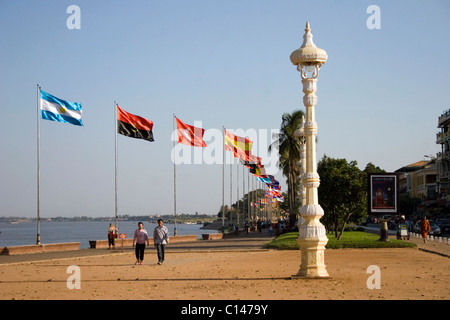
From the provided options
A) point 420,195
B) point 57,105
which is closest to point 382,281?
point 57,105

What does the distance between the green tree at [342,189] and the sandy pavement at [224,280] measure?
501 inches

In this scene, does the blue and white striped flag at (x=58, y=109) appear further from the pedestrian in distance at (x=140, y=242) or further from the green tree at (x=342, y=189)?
the green tree at (x=342, y=189)

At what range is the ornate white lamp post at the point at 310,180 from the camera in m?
18.0

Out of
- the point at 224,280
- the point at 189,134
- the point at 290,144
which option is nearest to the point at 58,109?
the point at 189,134

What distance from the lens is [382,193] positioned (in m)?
37.1

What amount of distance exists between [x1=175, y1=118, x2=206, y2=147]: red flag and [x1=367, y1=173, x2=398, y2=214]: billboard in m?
12.7

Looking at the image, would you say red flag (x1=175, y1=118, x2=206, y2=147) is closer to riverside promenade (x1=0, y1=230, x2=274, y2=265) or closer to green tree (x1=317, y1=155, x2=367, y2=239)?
riverside promenade (x1=0, y1=230, x2=274, y2=265)

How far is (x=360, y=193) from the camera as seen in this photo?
4044 centimetres

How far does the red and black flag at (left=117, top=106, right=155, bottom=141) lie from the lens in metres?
40.5

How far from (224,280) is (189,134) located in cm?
2731

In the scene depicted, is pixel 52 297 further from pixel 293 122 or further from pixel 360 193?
pixel 293 122

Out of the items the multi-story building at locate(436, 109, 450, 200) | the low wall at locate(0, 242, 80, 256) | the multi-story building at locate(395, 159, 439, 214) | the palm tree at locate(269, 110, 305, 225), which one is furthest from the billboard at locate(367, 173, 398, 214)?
the multi-story building at locate(395, 159, 439, 214)

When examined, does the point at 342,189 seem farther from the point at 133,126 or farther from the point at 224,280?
the point at 224,280
